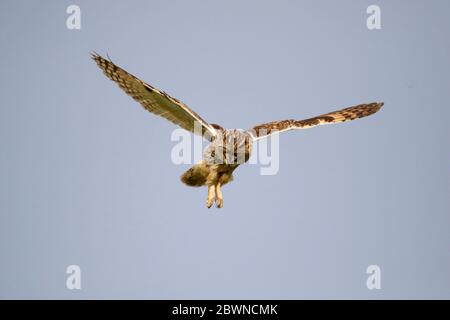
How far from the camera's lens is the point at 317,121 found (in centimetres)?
1041

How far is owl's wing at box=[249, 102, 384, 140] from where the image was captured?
9914mm

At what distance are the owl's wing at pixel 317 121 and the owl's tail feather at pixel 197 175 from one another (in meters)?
0.75

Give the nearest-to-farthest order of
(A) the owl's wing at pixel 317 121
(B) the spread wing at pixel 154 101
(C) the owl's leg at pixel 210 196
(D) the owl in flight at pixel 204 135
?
(B) the spread wing at pixel 154 101
(D) the owl in flight at pixel 204 135
(C) the owl's leg at pixel 210 196
(A) the owl's wing at pixel 317 121

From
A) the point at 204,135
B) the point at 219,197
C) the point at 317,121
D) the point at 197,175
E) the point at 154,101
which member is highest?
the point at 154,101

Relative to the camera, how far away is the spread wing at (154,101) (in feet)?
29.4

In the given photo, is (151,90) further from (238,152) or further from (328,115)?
(328,115)

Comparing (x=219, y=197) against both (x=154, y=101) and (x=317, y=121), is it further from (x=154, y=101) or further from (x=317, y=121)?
(x=317, y=121)

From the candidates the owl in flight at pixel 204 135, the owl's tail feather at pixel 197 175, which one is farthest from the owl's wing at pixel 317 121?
the owl's tail feather at pixel 197 175

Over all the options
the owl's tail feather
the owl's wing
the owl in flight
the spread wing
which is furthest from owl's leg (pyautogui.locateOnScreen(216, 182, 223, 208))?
the owl's wing

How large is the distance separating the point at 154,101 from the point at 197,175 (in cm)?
107

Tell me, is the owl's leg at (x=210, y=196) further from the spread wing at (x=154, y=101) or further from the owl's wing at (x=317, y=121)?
the owl's wing at (x=317, y=121)

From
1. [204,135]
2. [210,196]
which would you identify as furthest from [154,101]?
[210,196]
